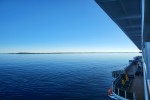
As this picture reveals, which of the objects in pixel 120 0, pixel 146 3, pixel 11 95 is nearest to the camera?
pixel 146 3

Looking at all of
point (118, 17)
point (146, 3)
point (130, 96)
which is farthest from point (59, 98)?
point (146, 3)

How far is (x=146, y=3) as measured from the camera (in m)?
5.58

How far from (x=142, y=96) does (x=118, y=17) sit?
12.4m

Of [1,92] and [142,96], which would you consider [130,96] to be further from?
[1,92]

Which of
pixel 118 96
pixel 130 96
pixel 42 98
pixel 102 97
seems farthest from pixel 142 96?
pixel 42 98

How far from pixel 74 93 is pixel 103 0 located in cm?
3645

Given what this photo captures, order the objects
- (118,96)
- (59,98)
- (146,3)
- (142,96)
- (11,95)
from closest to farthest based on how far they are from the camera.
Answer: (146,3)
(142,96)
(118,96)
(59,98)
(11,95)

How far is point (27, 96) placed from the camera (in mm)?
44469

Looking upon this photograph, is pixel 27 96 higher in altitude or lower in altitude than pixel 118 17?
lower

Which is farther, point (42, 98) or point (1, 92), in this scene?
point (1, 92)

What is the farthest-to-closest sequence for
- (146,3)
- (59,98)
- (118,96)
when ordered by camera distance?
(59,98), (118,96), (146,3)

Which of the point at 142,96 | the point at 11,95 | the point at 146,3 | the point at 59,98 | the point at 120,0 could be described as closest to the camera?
the point at 146,3

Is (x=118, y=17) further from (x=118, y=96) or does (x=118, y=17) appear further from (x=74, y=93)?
(x=74, y=93)

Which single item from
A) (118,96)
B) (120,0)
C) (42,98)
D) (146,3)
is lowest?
(42,98)
